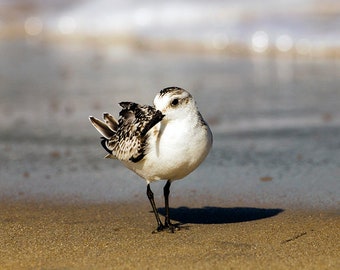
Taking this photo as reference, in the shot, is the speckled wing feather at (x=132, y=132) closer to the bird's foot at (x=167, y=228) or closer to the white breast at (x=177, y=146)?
the white breast at (x=177, y=146)

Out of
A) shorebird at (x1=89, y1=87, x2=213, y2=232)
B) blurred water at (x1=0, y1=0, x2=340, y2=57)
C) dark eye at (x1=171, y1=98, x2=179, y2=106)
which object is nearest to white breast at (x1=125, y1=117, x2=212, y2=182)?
shorebird at (x1=89, y1=87, x2=213, y2=232)

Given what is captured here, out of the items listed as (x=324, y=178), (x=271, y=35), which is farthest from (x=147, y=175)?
(x=271, y=35)

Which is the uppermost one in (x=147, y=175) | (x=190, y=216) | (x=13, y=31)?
(x=13, y=31)

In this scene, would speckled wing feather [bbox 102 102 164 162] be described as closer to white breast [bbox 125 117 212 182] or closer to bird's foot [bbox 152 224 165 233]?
white breast [bbox 125 117 212 182]

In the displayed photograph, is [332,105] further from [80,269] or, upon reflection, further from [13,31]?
[13,31]

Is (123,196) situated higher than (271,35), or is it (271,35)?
(271,35)

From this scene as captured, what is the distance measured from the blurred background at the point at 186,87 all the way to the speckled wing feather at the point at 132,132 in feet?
2.13

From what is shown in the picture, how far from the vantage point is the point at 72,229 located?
15.6 feet

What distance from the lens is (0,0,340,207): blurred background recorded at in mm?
5895

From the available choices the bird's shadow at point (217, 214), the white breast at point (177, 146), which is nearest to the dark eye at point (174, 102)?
the white breast at point (177, 146)

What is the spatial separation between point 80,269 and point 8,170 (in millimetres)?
2537

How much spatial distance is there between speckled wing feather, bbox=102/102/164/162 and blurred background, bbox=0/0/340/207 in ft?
2.13

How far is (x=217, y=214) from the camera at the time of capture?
16.9ft

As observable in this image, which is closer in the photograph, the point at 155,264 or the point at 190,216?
the point at 155,264
